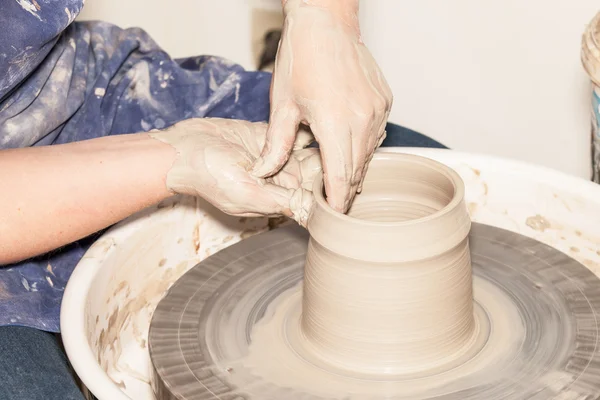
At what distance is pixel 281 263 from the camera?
1737 millimetres

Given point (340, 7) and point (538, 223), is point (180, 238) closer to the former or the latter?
point (340, 7)

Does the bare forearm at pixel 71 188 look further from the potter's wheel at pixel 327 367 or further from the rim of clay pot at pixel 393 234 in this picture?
the rim of clay pot at pixel 393 234

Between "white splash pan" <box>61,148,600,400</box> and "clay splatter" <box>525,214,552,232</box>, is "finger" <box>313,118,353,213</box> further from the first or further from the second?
"clay splatter" <box>525,214,552,232</box>

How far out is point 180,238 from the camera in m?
1.90

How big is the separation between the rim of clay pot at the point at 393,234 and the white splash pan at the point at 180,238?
47 cm

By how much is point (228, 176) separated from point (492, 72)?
168 centimetres

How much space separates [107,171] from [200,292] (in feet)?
0.90

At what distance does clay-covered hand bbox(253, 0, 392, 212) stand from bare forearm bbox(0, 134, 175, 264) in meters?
0.21

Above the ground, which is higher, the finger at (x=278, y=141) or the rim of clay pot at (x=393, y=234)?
the finger at (x=278, y=141)

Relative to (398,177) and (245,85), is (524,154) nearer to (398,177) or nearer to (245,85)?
(245,85)

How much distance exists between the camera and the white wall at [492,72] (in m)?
2.84

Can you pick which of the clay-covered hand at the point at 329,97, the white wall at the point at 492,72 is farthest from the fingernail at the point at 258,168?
the white wall at the point at 492,72

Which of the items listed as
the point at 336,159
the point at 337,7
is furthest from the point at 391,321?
the point at 337,7

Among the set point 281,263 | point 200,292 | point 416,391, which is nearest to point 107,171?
point 200,292
